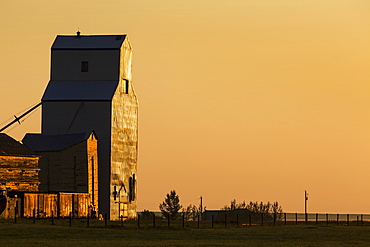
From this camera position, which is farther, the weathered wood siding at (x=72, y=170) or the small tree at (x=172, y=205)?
the small tree at (x=172, y=205)

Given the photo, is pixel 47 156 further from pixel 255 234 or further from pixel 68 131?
pixel 255 234

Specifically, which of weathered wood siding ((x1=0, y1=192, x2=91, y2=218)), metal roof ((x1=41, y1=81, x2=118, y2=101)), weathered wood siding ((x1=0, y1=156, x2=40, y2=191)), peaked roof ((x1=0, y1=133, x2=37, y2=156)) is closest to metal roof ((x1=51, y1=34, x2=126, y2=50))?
metal roof ((x1=41, y1=81, x2=118, y2=101))

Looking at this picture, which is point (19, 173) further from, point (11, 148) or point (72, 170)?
point (72, 170)

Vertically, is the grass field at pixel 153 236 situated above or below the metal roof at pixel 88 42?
below

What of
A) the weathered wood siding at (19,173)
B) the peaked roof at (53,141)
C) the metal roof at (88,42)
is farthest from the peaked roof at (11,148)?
the metal roof at (88,42)

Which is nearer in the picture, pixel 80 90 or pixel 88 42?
pixel 80 90

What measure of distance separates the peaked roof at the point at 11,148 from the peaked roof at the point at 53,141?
2.74 m

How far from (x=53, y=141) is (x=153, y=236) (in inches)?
1198

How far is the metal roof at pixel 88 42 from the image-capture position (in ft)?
327

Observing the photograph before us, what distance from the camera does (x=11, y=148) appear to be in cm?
9056

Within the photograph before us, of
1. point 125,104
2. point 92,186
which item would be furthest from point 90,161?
point 125,104

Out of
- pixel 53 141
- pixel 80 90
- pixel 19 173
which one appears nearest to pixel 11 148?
pixel 19 173

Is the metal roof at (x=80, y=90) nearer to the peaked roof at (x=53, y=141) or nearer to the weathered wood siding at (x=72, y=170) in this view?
the peaked roof at (x=53, y=141)

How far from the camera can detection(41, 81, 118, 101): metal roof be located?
97.9m
